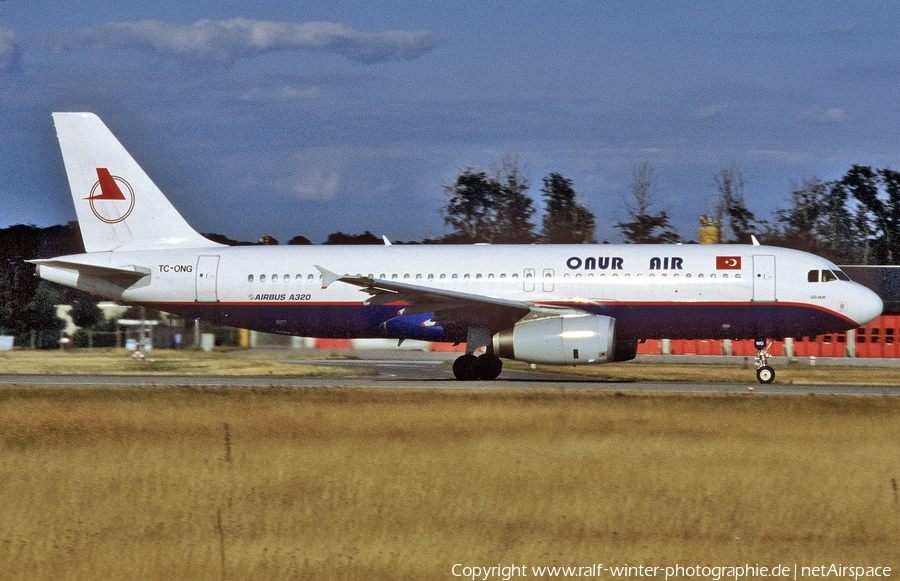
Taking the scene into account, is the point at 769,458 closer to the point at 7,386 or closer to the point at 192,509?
the point at 192,509

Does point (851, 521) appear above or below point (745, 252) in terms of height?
below

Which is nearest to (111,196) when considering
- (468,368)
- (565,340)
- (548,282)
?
(468,368)

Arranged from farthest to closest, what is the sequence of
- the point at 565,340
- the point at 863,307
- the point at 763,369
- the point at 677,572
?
the point at 763,369, the point at 863,307, the point at 565,340, the point at 677,572

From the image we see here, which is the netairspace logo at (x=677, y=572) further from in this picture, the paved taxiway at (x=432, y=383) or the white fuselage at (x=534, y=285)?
the white fuselage at (x=534, y=285)

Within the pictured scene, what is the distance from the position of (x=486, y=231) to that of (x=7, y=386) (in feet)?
173

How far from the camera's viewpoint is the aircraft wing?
25.9 m

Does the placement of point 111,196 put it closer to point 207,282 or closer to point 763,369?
point 207,282

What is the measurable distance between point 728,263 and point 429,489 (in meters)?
17.1

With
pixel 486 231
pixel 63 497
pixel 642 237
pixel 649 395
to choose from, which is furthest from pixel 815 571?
pixel 486 231

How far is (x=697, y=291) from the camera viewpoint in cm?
2711

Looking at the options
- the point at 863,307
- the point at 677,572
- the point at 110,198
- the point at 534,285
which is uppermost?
the point at 110,198

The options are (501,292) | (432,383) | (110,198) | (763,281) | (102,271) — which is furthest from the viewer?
(110,198)

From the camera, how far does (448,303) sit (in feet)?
87.2

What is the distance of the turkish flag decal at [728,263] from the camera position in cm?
2731
